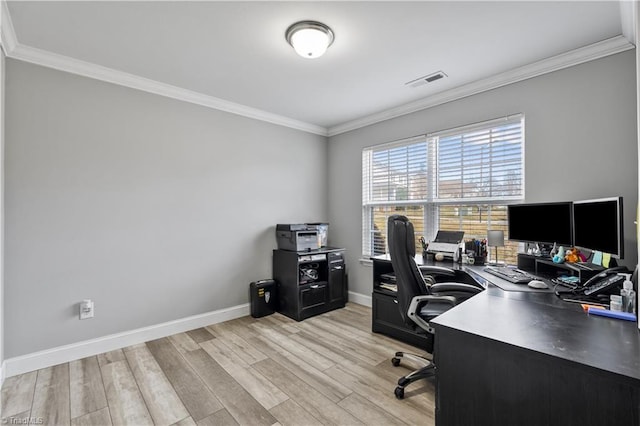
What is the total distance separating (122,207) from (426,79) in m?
3.16

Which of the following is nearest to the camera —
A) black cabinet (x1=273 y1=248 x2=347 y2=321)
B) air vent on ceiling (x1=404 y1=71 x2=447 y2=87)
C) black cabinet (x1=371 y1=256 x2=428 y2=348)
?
air vent on ceiling (x1=404 y1=71 x2=447 y2=87)

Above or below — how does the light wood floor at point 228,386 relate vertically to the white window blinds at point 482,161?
below

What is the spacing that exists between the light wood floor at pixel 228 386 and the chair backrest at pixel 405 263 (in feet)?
2.04

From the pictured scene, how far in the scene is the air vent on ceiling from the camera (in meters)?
2.78

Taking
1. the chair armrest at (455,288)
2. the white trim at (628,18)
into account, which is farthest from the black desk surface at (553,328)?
the white trim at (628,18)

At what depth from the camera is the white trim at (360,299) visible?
3.98 metres

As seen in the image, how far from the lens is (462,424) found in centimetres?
120

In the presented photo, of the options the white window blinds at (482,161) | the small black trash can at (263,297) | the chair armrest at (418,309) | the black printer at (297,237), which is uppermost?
the white window blinds at (482,161)

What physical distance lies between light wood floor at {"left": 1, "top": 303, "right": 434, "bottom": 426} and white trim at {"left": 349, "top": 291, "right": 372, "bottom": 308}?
3.18 feet

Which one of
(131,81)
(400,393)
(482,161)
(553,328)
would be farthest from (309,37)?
(400,393)

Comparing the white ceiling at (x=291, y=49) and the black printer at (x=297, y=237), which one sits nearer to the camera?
the white ceiling at (x=291, y=49)

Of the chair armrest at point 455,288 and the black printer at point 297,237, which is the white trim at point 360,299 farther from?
the chair armrest at point 455,288

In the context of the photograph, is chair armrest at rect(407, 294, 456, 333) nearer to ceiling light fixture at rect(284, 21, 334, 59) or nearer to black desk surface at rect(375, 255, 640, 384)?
black desk surface at rect(375, 255, 640, 384)

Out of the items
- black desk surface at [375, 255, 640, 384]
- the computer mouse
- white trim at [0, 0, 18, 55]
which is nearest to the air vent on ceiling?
the computer mouse
